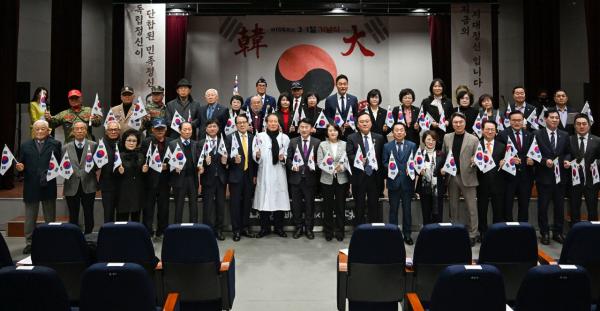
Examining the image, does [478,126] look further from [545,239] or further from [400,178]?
[545,239]

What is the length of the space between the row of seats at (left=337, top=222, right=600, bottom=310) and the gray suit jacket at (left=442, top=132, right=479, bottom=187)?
2768 mm

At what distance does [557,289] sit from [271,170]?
4.97 meters

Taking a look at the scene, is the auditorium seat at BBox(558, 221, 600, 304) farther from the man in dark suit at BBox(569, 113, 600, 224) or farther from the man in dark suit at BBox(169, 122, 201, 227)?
the man in dark suit at BBox(169, 122, 201, 227)

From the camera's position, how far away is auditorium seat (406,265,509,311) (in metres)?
2.84

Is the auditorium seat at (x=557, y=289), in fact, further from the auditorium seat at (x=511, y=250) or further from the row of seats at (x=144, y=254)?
the row of seats at (x=144, y=254)

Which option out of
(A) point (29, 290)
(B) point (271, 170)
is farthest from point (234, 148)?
(A) point (29, 290)

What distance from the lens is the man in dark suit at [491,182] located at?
22.6 ft

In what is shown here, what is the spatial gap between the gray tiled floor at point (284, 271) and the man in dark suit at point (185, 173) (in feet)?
2.14

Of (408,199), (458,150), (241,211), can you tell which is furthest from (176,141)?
(458,150)

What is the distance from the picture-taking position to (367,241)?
409 cm

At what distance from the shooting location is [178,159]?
6934mm

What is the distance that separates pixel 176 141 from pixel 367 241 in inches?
145

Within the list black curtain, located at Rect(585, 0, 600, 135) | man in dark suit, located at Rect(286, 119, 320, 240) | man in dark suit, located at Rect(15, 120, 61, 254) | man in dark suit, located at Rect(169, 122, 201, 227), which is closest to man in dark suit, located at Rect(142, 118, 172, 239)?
man in dark suit, located at Rect(169, 122, 201, 227)

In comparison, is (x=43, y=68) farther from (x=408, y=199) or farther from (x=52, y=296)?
(x=52, y=296)
